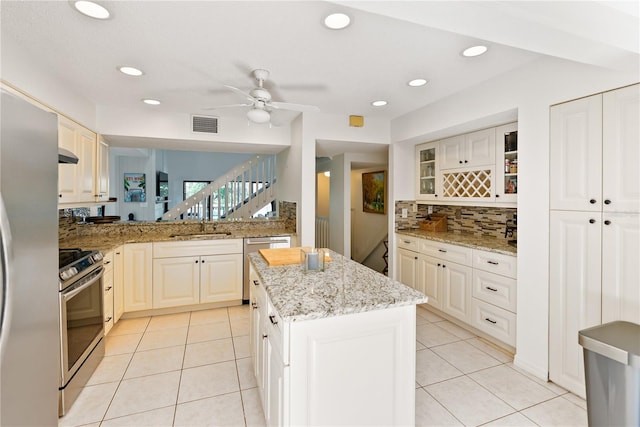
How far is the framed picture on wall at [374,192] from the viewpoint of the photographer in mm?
5389

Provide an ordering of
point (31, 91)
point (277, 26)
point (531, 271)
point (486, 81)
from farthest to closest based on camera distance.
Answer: point (486, 81)
point (531, 271)
point (31, 91)
point (277, 26)

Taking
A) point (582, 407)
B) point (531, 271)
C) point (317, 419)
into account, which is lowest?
point (582, 407)

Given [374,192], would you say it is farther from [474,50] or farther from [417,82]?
[474,50]

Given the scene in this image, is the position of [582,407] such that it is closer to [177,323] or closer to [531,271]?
[531,271]

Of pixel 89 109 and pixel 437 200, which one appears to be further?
pixel 437 200

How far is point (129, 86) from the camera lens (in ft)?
9.05

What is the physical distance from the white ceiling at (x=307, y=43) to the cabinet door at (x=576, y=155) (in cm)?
34

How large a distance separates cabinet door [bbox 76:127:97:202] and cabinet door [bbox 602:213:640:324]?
4.15 metres

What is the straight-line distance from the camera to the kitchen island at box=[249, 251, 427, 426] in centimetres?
131

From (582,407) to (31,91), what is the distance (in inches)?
168

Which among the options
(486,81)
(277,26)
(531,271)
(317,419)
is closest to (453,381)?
(531,271)

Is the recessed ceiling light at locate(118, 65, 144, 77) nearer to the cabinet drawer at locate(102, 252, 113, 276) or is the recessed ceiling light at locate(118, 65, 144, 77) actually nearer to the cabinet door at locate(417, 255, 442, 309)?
the cabinet drawer at locate(102, 252, 113, 276)

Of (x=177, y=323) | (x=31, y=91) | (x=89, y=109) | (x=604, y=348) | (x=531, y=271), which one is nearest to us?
(x=604, y=348)

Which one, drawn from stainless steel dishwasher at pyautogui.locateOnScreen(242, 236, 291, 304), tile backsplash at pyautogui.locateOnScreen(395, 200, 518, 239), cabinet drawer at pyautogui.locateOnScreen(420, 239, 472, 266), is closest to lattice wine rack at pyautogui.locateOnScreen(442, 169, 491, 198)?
tile backsplash at pyautogui.locateOnScreen(395, 200, 518, 239)
